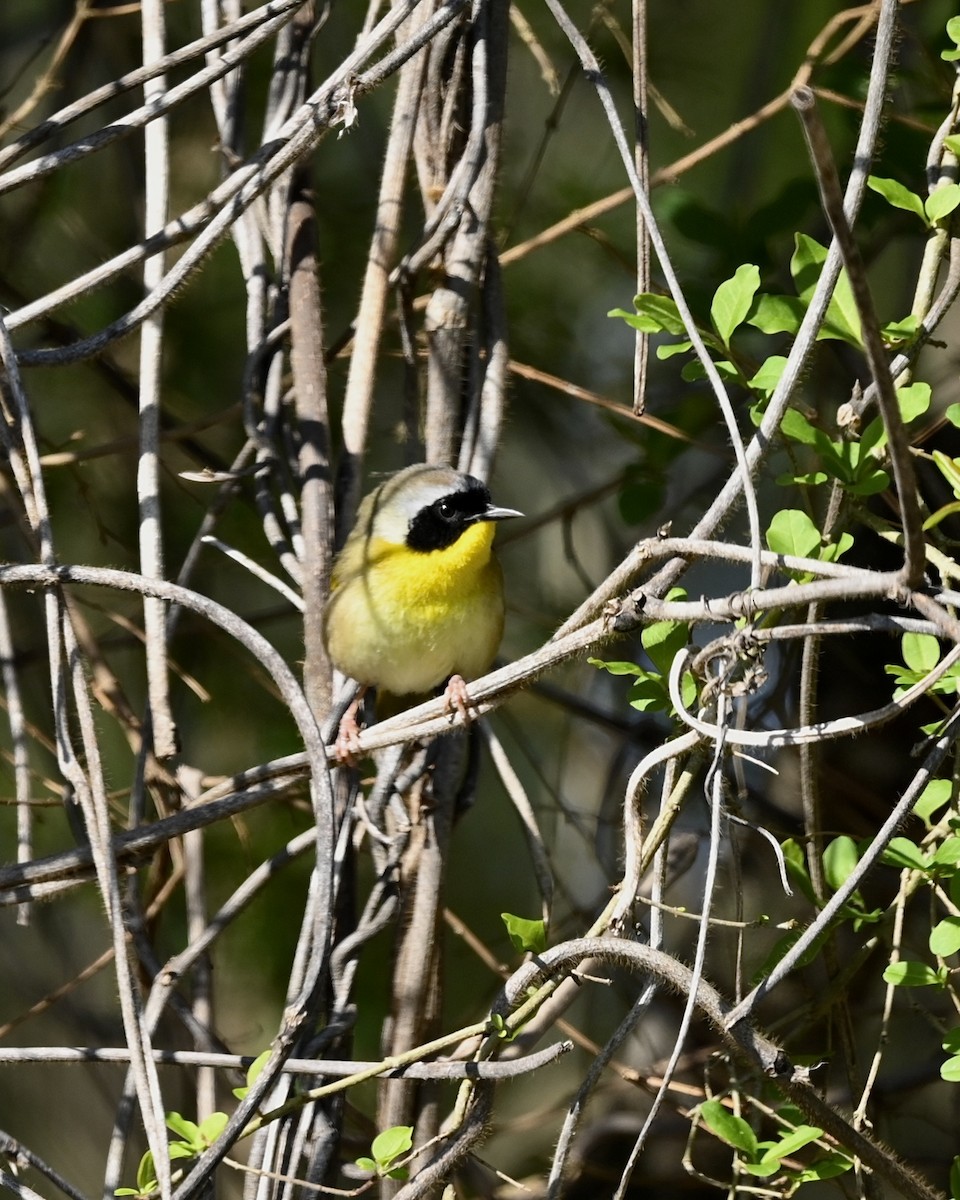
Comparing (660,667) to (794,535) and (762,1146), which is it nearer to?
(794,535)

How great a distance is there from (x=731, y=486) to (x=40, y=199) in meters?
2.52

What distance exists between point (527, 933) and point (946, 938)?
1.63 feet

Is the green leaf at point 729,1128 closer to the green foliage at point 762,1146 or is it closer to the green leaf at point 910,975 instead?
the green foliage at point 762,1146

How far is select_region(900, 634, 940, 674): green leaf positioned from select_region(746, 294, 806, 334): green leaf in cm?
42

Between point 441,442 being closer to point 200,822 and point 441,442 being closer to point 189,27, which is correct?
point 200,822

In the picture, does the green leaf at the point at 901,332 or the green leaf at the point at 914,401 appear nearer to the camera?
the green leaf at the point at 914,401

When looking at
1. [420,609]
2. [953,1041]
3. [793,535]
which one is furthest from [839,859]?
[420,609]

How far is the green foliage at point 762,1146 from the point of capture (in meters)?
1.53

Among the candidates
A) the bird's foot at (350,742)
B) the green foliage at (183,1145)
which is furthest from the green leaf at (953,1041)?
the green foliage at (183,1145)

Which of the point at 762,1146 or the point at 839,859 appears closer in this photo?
the point at 762,1146

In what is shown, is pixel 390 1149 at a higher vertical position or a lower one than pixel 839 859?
lower

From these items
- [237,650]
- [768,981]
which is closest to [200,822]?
[768,981]

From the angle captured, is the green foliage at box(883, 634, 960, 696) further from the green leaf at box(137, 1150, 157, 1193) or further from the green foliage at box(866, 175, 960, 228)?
the green leaf at box(137, 1150, 157, 1193)

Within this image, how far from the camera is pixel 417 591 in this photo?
2.64 m
